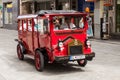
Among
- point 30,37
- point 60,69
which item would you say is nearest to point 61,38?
point 60,69

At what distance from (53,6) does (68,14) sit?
78.3 feet

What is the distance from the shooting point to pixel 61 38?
37.6 feet

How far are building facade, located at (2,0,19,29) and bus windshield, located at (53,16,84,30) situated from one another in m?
32.3

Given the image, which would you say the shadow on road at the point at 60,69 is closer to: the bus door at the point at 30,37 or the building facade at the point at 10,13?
the bus door at the point at 30,37

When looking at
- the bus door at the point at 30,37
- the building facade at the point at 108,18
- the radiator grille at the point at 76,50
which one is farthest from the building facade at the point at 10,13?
the radiator grille at the point at 76,50

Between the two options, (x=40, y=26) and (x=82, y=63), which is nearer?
(x=40, y=26)

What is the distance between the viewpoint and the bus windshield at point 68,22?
11.6 metres

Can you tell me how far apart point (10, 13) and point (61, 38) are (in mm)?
36215

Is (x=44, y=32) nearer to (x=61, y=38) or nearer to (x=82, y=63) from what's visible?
(x=61, y=38)

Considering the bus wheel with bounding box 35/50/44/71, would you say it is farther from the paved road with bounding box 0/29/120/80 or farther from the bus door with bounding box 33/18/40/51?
the bus door with bounding box 33/18/40/51

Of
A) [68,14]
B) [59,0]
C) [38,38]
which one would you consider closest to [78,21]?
[68,14]

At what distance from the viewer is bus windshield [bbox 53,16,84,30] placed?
38.1ft

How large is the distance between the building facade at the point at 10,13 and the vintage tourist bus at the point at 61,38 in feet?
105

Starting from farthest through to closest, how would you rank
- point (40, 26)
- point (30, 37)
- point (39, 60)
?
1. point (30, 37)
2. point (40, 26)
3. point (39, 60)
